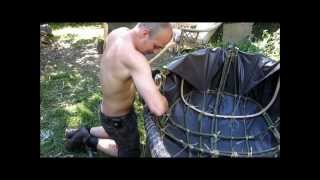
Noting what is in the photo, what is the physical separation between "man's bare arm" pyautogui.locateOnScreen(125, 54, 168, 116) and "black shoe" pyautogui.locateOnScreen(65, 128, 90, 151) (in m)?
0.53

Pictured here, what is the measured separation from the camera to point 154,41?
2.18 m

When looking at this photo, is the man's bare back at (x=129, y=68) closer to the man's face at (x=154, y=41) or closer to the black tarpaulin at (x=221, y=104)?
the man's face at (x=154, y=41)

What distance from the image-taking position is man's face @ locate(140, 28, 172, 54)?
2.17 metres

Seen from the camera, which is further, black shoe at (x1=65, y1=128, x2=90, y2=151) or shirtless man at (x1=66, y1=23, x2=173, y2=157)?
black shoe at (x1=65, y1=128, x2=90, y2=151)

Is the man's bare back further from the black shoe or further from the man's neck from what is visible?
the black shoe

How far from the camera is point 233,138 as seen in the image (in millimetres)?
2498

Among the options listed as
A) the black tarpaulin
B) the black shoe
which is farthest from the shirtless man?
the black tarpaulin

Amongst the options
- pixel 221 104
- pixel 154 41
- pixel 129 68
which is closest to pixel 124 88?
pixel 129 68

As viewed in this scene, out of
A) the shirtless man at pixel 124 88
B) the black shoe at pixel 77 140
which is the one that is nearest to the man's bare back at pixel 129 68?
the shirtless man at pixel 124 88

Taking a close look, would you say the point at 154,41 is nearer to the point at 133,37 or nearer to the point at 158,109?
the point at 133,37

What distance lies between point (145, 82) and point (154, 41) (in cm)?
18

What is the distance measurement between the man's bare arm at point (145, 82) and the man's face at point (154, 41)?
0.05m
